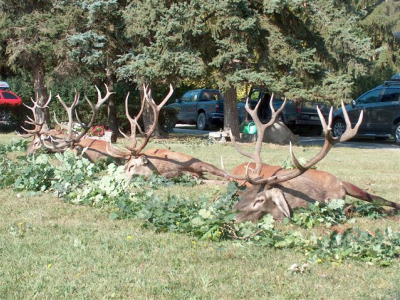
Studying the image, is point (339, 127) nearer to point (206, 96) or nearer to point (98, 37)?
point (206, 96)

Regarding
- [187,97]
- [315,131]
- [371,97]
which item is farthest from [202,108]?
[371,97]

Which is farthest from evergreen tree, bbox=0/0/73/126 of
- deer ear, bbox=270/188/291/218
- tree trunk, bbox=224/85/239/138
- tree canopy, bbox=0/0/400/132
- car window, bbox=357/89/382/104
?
deer ear, bbox=270/188/291/218

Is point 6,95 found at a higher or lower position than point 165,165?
higher

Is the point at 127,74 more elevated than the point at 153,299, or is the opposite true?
the point at 127,74

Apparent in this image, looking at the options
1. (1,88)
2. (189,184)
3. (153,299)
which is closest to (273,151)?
(189,184)

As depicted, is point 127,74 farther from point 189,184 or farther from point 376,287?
point 376,287

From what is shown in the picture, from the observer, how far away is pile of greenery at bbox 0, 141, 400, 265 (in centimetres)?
523

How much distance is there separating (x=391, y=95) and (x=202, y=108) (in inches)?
351

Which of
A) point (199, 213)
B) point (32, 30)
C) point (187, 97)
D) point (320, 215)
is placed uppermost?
point (32, 30)

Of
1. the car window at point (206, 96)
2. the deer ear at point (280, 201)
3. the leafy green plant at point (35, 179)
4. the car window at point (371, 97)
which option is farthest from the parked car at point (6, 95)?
the deer ear at point (280, 201)

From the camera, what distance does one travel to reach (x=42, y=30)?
61.0 feet

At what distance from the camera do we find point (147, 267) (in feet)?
16.0

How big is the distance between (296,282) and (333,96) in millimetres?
12146

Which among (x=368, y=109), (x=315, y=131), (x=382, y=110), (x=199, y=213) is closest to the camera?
(x=199, y=213)
